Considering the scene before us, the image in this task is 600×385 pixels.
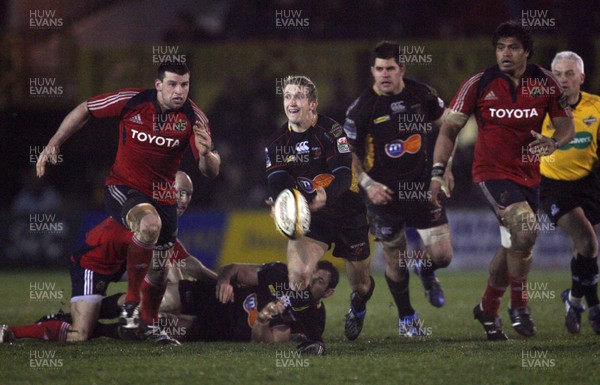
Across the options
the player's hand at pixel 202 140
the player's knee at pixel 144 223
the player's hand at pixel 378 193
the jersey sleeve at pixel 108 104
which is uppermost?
the jersey sleeve at pixel 108 104

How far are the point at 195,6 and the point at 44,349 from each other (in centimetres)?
1230

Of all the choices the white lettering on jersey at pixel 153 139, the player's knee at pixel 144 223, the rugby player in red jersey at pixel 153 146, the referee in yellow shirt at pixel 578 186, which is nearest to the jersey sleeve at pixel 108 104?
the rugby player in red jersey at pixel 153 146

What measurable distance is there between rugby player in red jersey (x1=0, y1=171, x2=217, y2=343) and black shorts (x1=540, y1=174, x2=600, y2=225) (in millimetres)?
3394

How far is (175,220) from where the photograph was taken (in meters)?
8.20

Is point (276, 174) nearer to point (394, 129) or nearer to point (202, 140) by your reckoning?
point (202, 140)

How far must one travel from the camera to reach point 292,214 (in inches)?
268

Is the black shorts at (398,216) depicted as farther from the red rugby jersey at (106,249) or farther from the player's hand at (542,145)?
the red rugby jersey at (106,249)

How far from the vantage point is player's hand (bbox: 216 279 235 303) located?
7.79 metres

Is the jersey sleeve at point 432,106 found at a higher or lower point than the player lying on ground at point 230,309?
higher

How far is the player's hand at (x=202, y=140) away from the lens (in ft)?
25.5

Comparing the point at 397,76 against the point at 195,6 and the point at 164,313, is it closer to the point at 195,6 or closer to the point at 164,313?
the point at 164,313

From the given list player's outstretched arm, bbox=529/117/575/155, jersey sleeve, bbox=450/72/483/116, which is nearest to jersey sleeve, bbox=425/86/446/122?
jersey sleeve, bbox=450/72/483/116

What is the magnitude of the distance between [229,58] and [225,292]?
1069 centimetres

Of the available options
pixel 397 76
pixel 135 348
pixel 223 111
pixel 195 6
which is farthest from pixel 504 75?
pixel 195 6
